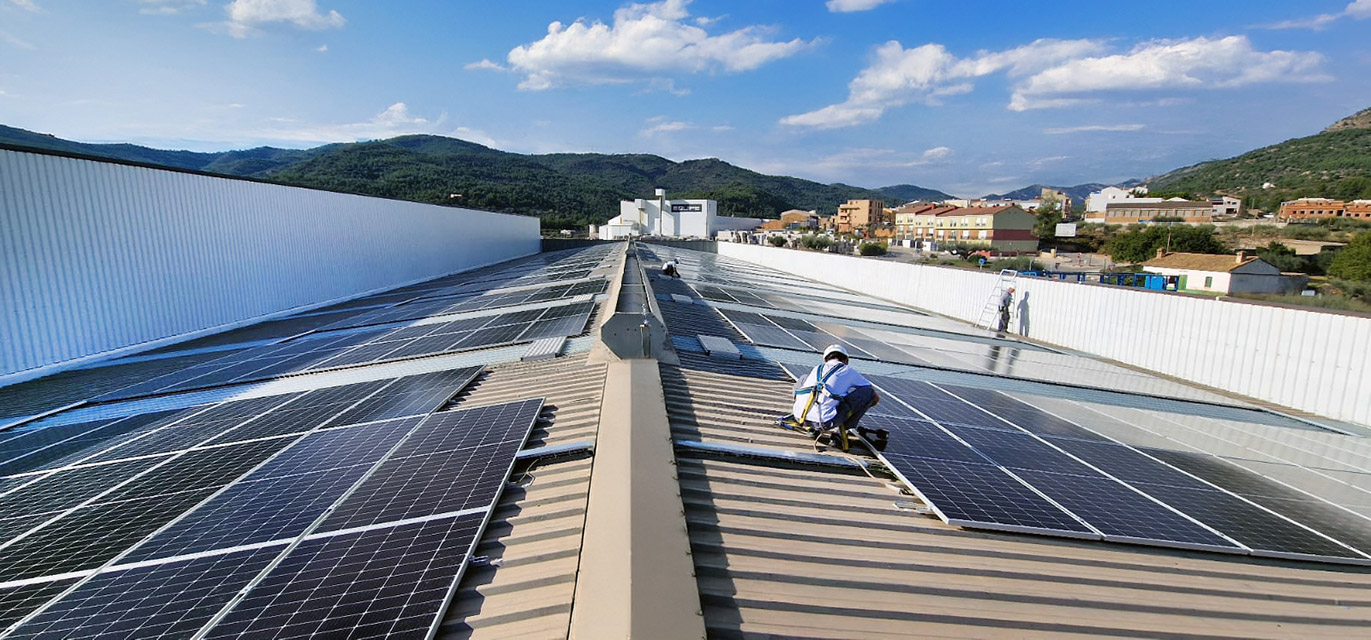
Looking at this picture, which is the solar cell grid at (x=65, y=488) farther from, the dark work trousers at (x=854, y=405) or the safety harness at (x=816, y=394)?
the dark work trousers at (x=854, y=405)

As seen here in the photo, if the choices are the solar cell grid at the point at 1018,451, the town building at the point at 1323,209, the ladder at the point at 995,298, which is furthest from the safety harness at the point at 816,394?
the town building at the point at 1323,209

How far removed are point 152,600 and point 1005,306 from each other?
69.8 ft

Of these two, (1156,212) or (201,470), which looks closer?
(201,470)

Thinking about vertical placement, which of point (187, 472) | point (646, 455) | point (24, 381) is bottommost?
point (24, 381)

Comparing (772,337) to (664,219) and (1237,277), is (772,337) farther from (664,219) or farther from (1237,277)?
(664,219)

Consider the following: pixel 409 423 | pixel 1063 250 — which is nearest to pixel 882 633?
pixel 409 423

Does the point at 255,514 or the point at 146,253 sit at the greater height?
the point at 146,253

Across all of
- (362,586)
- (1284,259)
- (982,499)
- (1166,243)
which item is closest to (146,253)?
(362,586)

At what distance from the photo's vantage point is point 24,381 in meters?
12.9

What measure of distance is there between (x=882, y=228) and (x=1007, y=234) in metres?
49.8

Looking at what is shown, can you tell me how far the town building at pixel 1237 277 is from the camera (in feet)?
142

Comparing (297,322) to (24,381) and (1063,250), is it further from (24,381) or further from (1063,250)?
(1063,250)

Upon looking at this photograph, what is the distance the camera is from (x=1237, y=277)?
142ft

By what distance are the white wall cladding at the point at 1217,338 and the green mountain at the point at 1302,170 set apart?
4810 inches
